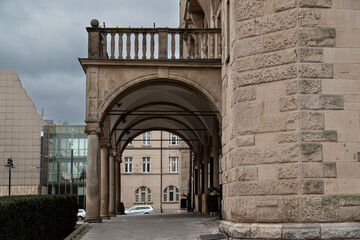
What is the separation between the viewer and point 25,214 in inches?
407

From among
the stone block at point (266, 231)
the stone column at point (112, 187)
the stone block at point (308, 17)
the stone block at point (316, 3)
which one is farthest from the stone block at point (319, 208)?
the stone column at point (112, 187)

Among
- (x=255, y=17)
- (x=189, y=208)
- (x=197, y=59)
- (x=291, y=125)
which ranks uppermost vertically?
(x=197, y=59)

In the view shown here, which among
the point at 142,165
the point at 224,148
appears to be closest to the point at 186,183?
the point at 142,165

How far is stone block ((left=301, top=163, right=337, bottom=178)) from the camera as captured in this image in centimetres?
931

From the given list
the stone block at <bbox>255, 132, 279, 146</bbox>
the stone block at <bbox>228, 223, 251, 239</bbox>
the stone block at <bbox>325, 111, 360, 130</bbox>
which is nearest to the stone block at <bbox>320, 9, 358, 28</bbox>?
the stone block at <bbox>325, 111, 360, 130</bbox>

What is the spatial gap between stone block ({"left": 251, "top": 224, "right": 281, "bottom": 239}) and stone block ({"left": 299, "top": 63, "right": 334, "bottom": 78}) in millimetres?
2441

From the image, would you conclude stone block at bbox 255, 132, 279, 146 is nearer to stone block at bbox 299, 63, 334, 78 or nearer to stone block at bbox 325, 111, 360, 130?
stone block at bbox 325, 111, 360, 130

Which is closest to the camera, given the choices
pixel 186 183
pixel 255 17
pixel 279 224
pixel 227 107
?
pixel 279 224

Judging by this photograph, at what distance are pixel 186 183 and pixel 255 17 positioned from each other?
117 feet

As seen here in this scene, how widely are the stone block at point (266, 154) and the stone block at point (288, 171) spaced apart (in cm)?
8

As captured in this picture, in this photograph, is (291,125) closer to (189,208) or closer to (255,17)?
(255,17)

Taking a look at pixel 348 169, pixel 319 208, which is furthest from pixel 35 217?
pixel 348 169

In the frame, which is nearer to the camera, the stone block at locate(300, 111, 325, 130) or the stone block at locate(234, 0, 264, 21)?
the stone block at locate(300, 111, 325, 130)

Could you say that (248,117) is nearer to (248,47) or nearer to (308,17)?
(248,47)
